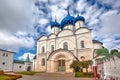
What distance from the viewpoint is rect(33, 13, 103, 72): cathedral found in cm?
2801

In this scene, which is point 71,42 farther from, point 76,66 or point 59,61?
point 76,66

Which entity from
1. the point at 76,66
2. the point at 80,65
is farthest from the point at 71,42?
the point at 80,65

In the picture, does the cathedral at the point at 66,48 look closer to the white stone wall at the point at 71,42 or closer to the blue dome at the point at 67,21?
the white stone wall at the point at 71,42

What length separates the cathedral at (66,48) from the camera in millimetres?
28013

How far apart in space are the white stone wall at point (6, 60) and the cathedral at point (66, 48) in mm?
10176

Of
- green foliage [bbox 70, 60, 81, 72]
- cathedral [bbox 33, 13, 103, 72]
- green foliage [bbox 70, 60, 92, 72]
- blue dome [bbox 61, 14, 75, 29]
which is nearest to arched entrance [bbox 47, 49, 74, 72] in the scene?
cathedral [bbox 33, 13, 103, 72]

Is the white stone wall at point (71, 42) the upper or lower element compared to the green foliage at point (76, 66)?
upper

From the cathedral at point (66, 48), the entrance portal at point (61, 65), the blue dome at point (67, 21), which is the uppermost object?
the blue dome at point (67, 21)

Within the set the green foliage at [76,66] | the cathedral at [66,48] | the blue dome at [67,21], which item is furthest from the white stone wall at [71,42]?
the green foliage at [76,66]

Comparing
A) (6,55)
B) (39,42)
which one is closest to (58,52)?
(39,42)

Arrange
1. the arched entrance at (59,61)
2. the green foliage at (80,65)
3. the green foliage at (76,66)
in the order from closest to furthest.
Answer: the green foliage at (80,65) < the green foliage at (76,66) < the arched entrance at (59,61)

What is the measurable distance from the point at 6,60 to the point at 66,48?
65.2ft

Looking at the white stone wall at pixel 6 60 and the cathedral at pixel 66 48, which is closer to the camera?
the cathedral at pixel 66 48

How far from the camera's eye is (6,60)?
36.4 metres
